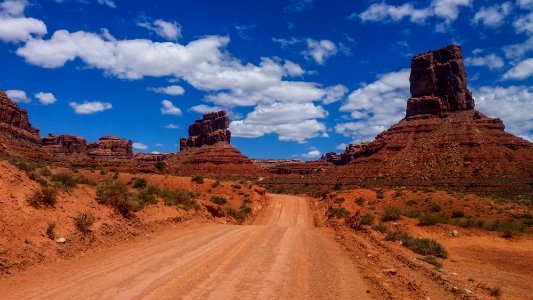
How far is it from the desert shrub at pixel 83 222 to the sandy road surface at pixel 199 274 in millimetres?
1203

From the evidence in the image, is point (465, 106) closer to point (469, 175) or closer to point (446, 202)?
point (469, 175)

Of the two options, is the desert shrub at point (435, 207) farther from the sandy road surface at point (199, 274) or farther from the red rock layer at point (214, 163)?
the red rock layer at point (214, 163)

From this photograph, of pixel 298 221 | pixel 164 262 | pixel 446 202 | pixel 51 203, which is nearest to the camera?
pixel 164 262

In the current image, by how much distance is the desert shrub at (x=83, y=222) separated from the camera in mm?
11840

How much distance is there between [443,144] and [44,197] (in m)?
80.0

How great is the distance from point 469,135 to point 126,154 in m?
113

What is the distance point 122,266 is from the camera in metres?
9.46

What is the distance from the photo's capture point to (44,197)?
1194 cm

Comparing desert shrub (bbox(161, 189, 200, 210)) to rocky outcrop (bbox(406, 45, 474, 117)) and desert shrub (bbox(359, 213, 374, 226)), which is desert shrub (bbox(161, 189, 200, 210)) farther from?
rocky outcrop (bbox(406, 45, 474, 117))

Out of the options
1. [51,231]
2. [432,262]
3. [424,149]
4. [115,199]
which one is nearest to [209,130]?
[424,149]

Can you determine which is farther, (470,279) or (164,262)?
(470,279)

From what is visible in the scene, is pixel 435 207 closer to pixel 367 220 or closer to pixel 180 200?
pixel 367 220

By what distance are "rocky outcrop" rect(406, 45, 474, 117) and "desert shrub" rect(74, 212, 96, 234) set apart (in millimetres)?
96497

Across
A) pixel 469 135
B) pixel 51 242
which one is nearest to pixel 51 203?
pixel 51 242
